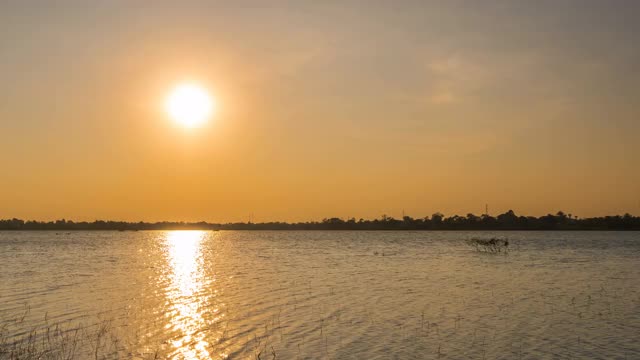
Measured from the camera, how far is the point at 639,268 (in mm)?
65562

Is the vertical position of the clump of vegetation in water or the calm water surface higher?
the clump of vegetation in water

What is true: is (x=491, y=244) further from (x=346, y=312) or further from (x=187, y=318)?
(x=187, y=318)

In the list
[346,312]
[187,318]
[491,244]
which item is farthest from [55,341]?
[491,244]

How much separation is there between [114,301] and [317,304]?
1417 centimetres

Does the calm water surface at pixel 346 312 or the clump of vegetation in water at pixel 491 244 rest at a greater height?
the clump of vegetation in water at pixel 491 244

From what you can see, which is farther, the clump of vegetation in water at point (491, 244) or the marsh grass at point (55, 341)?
the clump of vegetation in water at point (491, 244)

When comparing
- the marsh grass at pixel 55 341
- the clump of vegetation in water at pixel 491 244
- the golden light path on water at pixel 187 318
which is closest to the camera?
the marsh grass at pixel 55 341

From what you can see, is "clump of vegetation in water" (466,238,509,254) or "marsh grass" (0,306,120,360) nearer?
"marsh grass" (0,306,120,360)

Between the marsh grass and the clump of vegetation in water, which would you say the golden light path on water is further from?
the clump of vegetation in water

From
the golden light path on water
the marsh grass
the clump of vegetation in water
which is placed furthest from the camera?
the clump of vegetation in water

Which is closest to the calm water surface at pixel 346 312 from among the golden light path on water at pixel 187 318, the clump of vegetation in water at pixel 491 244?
the golden light path on water at pixel 187 318

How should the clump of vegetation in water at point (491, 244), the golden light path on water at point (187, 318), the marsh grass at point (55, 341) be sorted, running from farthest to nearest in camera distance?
the clump of vegetation in water at point (491, 244), the golden light path on water at point (187, 318), the marsh grass at point (55, 341)

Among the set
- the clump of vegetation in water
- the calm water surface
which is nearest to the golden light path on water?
the calm water surface

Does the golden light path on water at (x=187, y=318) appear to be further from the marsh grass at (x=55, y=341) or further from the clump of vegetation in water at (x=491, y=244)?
the clump of vegetation in water at (x=491, y=244)
